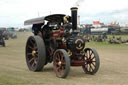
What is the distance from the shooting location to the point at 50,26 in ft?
24.8

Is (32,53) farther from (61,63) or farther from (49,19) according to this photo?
(61,63)

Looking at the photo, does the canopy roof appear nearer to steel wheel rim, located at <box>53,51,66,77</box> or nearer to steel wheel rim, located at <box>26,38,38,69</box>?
steel wheel rim, located at <box>26,38,38,69</box>

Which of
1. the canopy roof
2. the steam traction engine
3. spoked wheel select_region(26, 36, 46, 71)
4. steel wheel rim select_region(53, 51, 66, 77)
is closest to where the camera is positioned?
steel wheel rim select_region(53, 51, 66, 77)

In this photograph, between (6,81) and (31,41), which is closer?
(6,81)

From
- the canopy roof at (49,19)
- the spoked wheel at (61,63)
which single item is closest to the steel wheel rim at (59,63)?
the spoked wheel at (61,63)

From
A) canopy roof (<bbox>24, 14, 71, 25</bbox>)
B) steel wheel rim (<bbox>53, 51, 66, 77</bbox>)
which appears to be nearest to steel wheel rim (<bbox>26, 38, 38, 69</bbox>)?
canopy roof (<bbox>24, 14, 71, 25</bbox>)

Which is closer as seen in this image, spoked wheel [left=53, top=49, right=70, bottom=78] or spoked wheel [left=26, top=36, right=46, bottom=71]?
spoked wheel [left=53, top=49, right=70, bottom=78]

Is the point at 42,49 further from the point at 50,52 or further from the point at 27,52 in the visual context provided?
the point at 27,52

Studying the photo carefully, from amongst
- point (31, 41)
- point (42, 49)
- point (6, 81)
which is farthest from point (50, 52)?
point (6, 81)

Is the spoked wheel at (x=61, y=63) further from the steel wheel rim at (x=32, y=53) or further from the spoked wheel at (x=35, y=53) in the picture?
the steel wheel rim at (x=32, y=53)

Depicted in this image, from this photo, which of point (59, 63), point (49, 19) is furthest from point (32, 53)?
point (59, 63)

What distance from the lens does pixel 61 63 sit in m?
6.14

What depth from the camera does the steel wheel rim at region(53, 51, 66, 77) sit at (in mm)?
6142

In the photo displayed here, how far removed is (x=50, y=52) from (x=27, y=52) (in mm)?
1049
